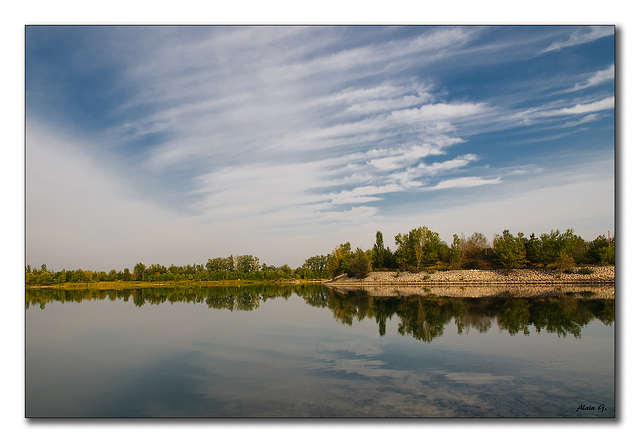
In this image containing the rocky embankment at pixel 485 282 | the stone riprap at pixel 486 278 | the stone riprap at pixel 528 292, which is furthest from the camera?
the stone riprap at pixel 486 278

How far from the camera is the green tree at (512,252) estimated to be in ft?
137

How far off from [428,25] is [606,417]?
8431 millimetres

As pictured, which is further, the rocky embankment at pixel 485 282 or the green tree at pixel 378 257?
the green tree at pixel 378 257

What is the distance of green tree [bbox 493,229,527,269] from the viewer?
137ft

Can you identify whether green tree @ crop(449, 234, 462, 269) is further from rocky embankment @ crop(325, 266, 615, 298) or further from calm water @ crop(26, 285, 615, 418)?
calm water @ crop(26, 285, 615, 418)

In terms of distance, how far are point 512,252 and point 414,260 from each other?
537 inches

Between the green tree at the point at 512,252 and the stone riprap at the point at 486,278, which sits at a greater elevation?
the green tree at the point at 512,252

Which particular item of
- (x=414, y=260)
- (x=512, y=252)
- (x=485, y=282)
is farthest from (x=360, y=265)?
(x=512, y=252)

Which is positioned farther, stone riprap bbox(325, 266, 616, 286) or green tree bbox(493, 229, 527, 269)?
green tree bbox(493, 229, 527, 269)

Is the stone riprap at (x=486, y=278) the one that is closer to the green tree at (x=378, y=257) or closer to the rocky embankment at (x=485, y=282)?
the rocky embankment at (x=485, y=282)

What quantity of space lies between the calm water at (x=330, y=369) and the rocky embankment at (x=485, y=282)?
16412 millimetres
